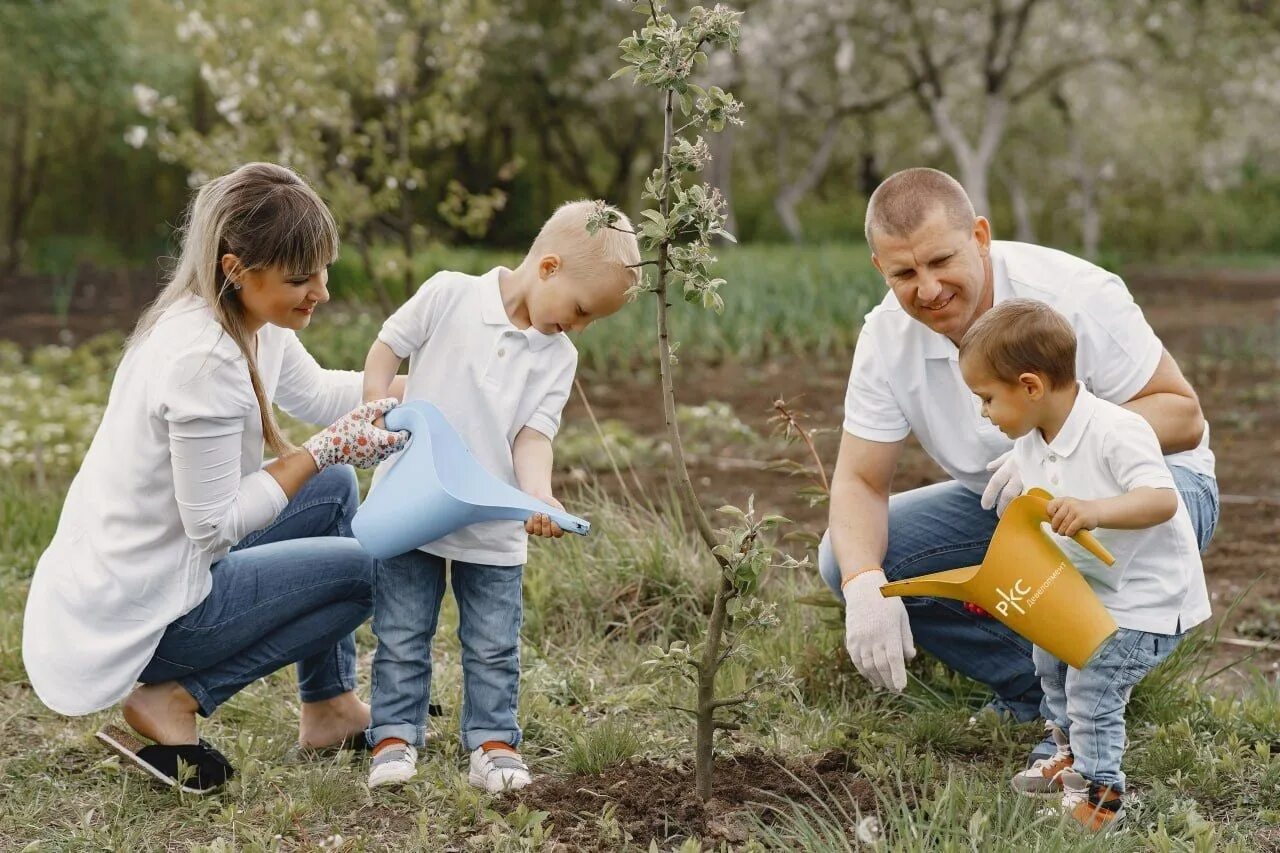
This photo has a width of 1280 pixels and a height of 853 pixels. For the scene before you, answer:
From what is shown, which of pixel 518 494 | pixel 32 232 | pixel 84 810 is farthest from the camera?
pixel 32 232

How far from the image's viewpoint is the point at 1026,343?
210cm

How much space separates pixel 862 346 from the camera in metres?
2.64

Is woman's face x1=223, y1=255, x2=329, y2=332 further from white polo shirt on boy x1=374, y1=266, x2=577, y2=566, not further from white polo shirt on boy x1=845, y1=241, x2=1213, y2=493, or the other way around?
white polo shirt on boy x1=845, y1=241, x2=1213, y2=493

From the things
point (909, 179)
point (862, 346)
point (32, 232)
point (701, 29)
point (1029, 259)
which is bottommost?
point (32, 232)

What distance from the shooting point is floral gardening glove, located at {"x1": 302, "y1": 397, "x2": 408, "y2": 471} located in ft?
7.47

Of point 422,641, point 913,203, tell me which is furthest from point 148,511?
point 913,203

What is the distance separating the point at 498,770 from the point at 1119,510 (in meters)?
1.16

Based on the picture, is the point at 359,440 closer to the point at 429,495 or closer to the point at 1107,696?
the point at 429,495

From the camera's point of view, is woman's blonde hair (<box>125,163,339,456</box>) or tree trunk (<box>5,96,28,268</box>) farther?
tree trunk (<box>5,96,28,268</box>)

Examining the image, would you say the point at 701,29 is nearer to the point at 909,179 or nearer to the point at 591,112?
the point at 909,179

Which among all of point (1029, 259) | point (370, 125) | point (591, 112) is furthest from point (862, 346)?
point (591, 112)

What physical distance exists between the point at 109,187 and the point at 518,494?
45.6ft

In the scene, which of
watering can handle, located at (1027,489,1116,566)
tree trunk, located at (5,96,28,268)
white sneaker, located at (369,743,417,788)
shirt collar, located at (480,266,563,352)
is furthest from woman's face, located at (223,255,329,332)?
tree trunk, located at (5,96,28,268)

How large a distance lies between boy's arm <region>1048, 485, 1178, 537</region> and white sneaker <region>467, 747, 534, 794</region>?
3.41ft
